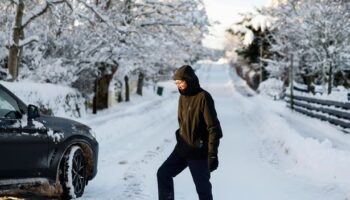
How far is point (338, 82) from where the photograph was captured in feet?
131

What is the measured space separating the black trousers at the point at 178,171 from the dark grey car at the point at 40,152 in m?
1.69

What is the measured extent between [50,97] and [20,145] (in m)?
11.8

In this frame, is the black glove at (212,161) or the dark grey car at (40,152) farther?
the dark grey car at (40,152)

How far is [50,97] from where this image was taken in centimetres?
1794

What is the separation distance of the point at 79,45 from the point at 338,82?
73.3 ft

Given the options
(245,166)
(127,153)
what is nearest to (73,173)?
(245,166)

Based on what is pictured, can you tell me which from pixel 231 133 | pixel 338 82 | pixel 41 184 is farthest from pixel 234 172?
pixel 338 82

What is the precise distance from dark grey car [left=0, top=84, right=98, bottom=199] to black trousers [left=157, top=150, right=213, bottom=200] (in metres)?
1.69

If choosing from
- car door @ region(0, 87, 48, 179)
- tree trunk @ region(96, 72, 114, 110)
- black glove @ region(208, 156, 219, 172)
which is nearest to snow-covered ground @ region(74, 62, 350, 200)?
car door @ region(0, 87, 48, 179)

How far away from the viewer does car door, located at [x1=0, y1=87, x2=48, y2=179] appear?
6141 mm

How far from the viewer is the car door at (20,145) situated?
20.1 ft

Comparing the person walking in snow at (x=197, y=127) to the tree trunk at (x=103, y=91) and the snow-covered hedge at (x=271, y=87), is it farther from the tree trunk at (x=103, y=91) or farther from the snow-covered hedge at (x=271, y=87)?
the snow-covered hedge at (x=271, y=87)

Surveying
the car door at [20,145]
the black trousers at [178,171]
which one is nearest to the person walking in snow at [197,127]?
the black trousers at [178,171]

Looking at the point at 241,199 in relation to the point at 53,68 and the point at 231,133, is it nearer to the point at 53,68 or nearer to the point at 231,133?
the point at 231,133
